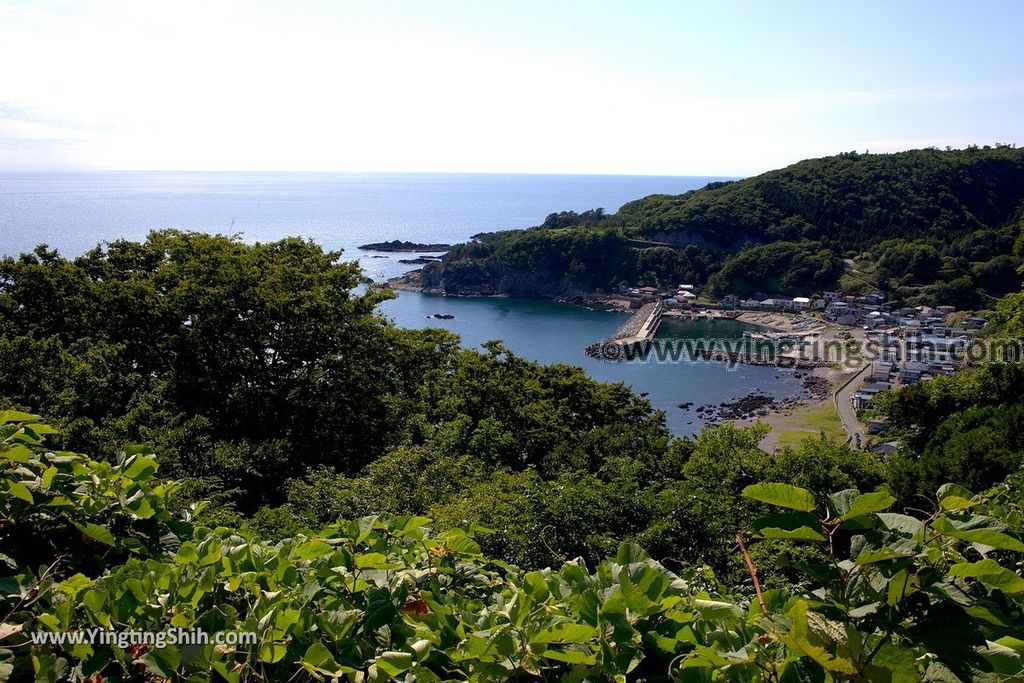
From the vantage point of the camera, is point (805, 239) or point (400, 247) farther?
point (400, 247)

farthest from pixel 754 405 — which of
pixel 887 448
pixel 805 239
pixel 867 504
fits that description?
pixel 805 239

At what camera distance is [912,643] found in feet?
3.89

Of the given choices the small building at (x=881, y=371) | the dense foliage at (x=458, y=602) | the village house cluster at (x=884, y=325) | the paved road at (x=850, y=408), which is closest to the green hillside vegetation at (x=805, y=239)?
the village house cluster at (x=884, y=325)

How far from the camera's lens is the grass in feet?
113

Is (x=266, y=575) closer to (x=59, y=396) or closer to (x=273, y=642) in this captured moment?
(x=273, y=642)

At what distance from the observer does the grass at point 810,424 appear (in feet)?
113

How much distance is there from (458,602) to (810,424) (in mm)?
39290

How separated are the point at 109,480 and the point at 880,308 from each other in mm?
72651

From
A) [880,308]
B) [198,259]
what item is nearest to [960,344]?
[880,308]

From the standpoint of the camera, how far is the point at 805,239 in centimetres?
7962

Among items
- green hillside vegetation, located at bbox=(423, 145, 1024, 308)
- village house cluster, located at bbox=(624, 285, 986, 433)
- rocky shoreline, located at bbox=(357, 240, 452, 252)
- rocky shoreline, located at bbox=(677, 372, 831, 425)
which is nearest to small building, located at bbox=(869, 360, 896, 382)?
village house cluster, located at bbox=(624, 285, 986, 433)

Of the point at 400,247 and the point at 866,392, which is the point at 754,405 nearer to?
the point at 866,392

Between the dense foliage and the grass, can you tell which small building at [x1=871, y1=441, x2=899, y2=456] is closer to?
the grass

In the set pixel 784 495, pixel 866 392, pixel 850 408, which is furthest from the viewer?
pixel 866 392
